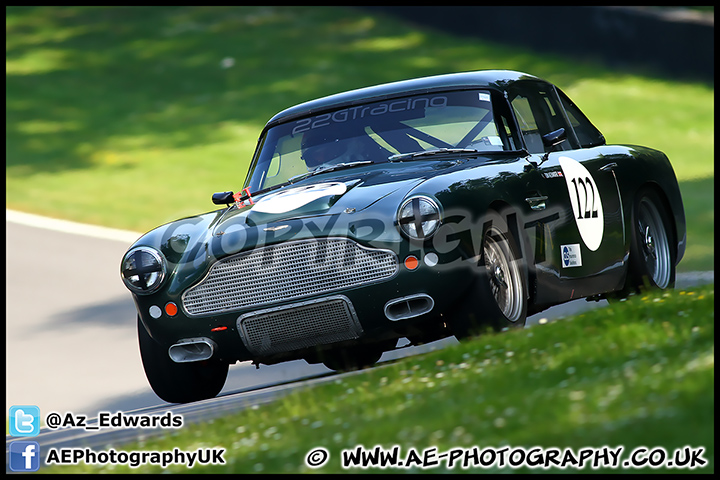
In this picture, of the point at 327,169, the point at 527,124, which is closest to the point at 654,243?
the point at 527,124

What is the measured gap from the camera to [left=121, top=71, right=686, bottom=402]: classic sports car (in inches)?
223

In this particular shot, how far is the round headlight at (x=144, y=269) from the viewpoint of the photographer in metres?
6.09

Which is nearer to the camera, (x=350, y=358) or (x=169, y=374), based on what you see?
(x=169, y=374)

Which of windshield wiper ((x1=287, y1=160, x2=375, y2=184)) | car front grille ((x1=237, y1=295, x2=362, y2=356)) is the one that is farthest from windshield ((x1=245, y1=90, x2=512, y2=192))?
car front grille ((x1=237, y1=295, x2=362, y2=356))

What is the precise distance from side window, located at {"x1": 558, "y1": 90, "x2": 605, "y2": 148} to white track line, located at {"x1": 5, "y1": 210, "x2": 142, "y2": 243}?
24.1 feet

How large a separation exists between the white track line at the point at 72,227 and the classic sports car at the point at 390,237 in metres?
7.22

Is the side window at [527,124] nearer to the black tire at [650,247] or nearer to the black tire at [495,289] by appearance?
the black tire at [650,247]

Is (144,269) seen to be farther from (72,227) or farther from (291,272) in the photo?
(72,227)

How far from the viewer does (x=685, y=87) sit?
2155cm

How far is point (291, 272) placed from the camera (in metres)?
5.73

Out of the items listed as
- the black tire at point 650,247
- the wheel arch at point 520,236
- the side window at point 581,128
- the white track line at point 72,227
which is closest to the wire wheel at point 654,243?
the black tire at point 650,247

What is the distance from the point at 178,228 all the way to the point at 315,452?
8.65 ft

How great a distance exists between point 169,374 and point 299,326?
108 centimetres

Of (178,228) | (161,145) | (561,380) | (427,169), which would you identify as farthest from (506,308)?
(161,145)
